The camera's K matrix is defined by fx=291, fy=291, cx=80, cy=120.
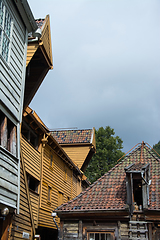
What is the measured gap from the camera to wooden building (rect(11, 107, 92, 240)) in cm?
1064

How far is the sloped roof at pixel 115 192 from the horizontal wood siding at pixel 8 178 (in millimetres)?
4722

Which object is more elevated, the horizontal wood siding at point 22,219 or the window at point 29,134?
the window at point 29,134

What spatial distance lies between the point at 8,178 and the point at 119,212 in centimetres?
577

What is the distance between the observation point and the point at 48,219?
17.7m

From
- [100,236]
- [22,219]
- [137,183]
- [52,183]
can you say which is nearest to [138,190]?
[137,183]

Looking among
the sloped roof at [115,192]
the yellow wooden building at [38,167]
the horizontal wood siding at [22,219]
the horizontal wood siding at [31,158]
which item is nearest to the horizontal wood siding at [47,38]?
the yellow wooden building at [38,167]

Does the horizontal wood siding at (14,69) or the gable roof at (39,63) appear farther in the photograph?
the gable roof at (39,63)

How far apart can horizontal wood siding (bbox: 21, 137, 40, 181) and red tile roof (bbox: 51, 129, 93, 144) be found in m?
10.9

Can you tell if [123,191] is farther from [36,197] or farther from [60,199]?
[60,199]

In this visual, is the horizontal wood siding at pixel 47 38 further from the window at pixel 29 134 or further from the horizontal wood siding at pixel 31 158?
the horizontal wood siding at pixel 31 158

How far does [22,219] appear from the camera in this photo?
387 inches

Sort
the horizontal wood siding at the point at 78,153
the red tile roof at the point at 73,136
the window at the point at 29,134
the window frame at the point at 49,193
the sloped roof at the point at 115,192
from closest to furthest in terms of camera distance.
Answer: the sloped roof at the point at 115,192
the window at the point at 29,134
the window frame at the point at 49,193
the horizontal wood siding at the point at 78,153
the red tile roof at the point at 73,136

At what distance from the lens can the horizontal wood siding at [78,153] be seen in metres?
27.3

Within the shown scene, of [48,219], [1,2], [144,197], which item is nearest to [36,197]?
[48,219]
